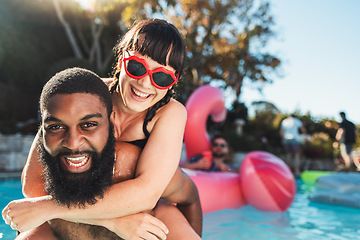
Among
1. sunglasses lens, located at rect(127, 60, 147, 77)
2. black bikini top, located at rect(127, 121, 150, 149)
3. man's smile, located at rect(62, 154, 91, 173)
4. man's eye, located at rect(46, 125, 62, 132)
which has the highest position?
sunglasses lens, located at rect(127, 60, 147, 77)

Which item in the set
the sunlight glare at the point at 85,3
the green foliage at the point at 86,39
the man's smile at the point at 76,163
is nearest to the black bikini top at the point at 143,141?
the man's smile at the point at 76,163

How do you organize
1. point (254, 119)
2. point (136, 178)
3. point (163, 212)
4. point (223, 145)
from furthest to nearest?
point (254, 119) < point (223, 145) < point (163, 212) < point (136, 178)

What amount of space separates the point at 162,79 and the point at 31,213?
994 millimetres

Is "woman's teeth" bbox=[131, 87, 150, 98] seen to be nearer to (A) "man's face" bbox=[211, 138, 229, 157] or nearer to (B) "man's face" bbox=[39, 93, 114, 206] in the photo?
(B) "man's face" bbox=[39, 93, 114, 206]

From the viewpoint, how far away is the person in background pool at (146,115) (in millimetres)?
1635

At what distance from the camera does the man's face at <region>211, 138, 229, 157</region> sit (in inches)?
242

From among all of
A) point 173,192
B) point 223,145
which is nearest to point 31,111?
point 223,145

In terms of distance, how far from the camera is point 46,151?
152 cm

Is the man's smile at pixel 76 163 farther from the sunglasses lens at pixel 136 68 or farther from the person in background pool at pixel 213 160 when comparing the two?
the person in background pool at pixel 213 160

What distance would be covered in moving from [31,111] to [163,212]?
14.0m

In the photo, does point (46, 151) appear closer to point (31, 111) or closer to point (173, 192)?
point (173, 192)

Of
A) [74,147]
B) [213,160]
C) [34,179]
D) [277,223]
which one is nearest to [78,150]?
[74,147]

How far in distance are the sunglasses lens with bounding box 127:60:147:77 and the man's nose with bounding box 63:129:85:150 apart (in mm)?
583

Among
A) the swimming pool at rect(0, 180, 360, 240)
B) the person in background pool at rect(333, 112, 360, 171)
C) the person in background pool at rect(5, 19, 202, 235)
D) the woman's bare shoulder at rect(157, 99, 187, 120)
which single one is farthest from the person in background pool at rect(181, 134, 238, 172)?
the person in background pool at rect(333, 112, 360, 171)
